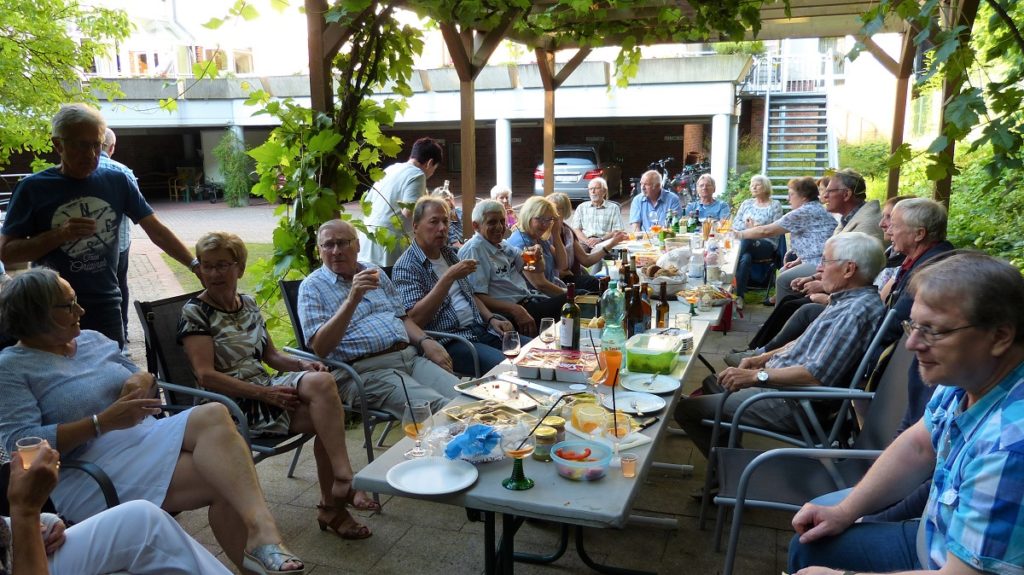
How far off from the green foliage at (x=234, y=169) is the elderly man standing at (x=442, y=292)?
53.2 feet

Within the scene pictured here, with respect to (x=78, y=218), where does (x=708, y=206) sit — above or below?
below

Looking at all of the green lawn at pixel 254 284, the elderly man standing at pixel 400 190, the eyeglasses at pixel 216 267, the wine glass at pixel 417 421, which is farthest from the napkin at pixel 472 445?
the elderly man standing at pixel 400 190

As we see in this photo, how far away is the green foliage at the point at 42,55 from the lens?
6570 millimetres

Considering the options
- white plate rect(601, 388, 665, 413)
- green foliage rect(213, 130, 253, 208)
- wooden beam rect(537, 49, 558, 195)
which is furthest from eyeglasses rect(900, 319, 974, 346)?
green foliage rect(213, 130, 253, 208)

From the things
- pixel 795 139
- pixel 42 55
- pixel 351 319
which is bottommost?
pixel 351 319

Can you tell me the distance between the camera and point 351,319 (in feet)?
10.3

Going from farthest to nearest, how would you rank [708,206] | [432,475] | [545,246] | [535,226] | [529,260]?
[708,206] < [545,246] < [535,226] < [529,260] < [432,475]

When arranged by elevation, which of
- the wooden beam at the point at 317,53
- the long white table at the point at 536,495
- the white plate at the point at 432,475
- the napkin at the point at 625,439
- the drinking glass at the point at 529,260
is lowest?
the long white table at the point at 536,495

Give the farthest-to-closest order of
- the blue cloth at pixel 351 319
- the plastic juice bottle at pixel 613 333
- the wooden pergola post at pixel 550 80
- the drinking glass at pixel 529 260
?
1. the wooden pergola post at pixel 550 80
2. the drinking glass at pixel 529 260
3. the blue cloth at pixel 351 319
4. the plastic juice bottle at pixel 613 333

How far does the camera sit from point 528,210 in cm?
468

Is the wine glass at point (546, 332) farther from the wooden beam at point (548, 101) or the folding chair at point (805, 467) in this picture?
the wooden beam at point (548, 101)

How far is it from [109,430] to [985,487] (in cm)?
215

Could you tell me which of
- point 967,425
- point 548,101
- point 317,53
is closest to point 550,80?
point 548,101

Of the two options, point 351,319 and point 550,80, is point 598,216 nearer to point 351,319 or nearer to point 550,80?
point 550,80
